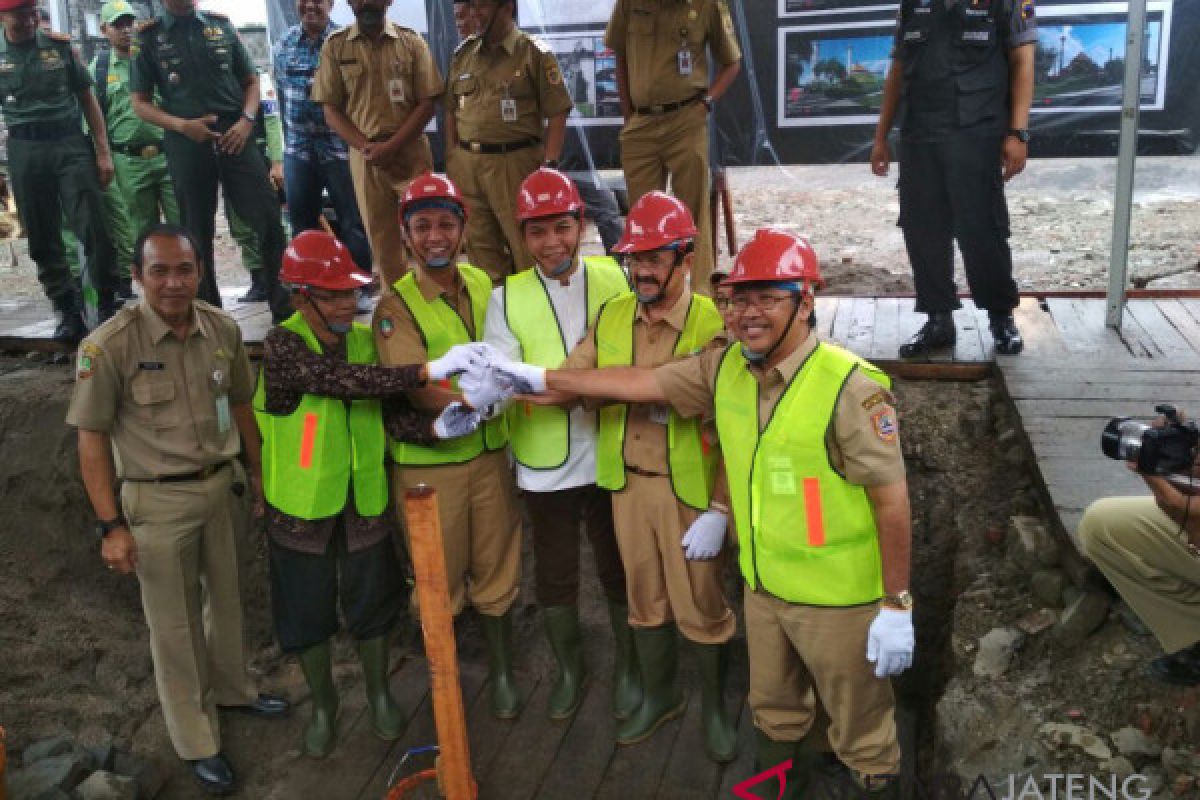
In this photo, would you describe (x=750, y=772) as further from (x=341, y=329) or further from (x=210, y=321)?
(x=210, y=321)

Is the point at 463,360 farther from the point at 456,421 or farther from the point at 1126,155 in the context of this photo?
the point at 1126,155

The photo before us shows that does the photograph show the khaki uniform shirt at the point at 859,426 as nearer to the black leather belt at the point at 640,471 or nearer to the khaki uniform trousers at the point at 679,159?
the black leather belt at the point at 640,471

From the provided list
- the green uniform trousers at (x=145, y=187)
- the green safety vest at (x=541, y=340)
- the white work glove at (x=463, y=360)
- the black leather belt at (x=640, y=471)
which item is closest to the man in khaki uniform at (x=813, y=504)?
the black leather belt at (x=640, y=471)

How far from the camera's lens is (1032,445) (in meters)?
4.41

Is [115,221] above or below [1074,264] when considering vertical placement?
above

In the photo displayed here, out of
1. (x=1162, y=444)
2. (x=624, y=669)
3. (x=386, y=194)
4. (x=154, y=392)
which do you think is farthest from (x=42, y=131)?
(x=1162, y=444)

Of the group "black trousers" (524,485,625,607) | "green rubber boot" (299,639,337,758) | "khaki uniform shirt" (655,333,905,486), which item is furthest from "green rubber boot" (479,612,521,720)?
"khaki uniform shirt" (655,333,905,486)

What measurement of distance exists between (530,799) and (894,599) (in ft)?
6.35

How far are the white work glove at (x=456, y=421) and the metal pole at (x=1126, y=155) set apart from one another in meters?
3.65

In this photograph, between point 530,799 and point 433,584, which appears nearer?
point 433,584

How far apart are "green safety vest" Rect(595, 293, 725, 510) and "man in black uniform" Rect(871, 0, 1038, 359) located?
6.71 feet

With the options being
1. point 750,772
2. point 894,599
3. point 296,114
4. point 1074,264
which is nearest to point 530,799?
point 750,772

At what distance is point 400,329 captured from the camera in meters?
4.14

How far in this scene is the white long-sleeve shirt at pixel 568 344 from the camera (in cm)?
411
